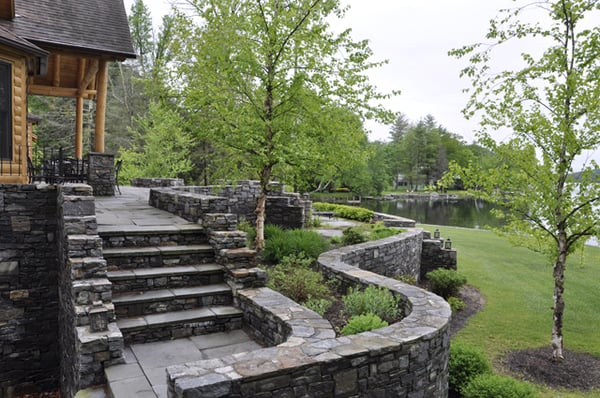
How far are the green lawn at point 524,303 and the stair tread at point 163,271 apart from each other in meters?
5.36

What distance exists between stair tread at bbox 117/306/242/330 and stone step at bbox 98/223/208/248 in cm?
156

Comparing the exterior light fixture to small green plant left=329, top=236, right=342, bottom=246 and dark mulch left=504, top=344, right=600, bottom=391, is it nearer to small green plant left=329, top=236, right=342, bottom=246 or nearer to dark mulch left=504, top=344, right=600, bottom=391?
small green plant left=329, top=236, right=342, bottom=246

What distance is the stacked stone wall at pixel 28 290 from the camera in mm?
7301

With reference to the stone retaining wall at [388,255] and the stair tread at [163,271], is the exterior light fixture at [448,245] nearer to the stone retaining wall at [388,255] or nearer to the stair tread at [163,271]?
the stone retaining wall at [388,255]

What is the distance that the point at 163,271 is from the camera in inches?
252

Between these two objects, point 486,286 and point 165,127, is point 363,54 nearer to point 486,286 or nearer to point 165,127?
point 486,286

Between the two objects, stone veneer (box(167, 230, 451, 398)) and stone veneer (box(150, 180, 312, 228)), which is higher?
stone veneer (box(150, 180, 312, 228))

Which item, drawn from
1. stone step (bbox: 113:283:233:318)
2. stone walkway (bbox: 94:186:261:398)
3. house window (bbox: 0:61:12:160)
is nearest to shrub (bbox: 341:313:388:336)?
stone walkway (bbox: 94:186:261:398)

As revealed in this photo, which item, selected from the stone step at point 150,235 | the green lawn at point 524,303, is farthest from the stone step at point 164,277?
the green lawn at point 524,303

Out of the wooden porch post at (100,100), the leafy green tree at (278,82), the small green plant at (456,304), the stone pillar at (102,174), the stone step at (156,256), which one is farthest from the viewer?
the stone pillar at (102,174)

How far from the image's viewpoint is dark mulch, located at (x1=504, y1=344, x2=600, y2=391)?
6.62 m

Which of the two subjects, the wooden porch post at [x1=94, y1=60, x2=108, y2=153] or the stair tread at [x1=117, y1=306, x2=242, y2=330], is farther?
the wooden porch post at [x1=94, y1=60, x2=108, y2=153]

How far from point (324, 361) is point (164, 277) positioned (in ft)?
11.8

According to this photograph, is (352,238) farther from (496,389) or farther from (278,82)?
(496,389)
